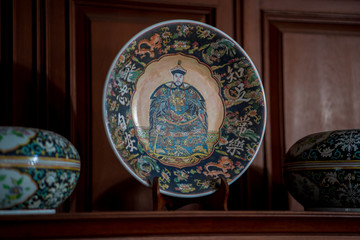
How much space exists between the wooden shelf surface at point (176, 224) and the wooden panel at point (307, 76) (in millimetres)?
311

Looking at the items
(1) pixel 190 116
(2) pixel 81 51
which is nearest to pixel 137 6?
(2) pixel 81 51

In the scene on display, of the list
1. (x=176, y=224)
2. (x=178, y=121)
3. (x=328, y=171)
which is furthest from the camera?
(x=178, y=121)

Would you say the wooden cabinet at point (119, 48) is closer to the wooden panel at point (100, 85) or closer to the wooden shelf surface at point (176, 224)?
the wooden panel at point (100, 85)

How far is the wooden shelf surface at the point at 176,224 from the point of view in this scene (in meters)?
0.67

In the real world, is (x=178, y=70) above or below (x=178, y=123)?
above

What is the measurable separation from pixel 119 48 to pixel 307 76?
0.45 m

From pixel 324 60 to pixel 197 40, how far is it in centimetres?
37

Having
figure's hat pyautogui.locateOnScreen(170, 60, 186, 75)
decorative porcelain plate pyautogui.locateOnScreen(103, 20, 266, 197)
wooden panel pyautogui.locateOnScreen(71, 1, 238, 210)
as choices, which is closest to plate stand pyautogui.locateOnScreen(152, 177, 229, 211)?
decorative porcelain plate pyautogui.locateOnScreen(103, 20, 266, 197)

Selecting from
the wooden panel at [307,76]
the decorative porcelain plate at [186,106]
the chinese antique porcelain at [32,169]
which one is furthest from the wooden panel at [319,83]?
Result: the chinese antique porcelain at [32,169]

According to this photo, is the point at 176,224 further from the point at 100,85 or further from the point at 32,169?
the point at 100,85

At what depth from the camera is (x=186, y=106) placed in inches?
37.8

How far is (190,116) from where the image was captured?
958mm

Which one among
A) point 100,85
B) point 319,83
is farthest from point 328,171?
point 100,85

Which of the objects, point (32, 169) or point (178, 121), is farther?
point (178, 121)
